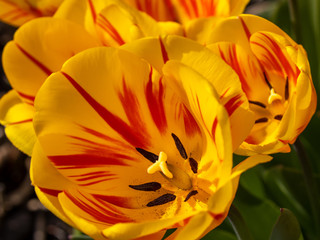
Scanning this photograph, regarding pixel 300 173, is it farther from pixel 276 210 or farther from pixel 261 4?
pixel 261 4

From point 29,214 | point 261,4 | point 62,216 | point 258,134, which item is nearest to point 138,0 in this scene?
point 258,134

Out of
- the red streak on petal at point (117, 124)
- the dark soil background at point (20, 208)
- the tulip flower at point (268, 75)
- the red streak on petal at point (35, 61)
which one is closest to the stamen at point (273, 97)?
the tulip flower at point (268, 75)

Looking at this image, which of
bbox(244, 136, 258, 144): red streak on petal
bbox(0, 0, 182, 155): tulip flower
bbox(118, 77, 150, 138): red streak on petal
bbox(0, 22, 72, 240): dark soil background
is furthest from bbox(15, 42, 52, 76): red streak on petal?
bbox(0, 22, 72, 240): dark soil background

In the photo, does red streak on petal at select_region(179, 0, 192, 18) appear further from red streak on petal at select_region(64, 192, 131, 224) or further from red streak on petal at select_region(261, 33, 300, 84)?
red streak on petal at select_region(64, 192, 131, 224)

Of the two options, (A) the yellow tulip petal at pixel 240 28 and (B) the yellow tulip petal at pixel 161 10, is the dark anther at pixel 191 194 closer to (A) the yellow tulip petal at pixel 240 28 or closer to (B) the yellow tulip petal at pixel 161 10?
(A) the yellow tulip petal at pixel 240 28

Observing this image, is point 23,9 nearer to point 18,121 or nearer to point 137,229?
point 18,121

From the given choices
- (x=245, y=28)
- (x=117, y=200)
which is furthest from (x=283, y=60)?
(x=117, y=200)

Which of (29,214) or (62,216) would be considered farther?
(29,214)
